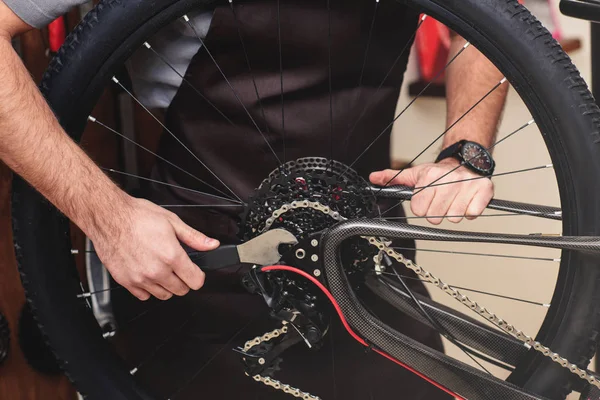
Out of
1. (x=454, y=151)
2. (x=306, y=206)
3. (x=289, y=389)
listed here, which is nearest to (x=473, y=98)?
(x=454, y=151)

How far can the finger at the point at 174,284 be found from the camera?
67 centimetres

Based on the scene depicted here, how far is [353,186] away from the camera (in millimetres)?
697

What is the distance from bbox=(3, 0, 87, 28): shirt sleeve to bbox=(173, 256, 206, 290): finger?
0.25 meters

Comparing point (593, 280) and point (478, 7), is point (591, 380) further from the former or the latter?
point (478, 7)

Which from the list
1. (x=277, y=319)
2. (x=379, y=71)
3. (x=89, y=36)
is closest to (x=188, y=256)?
(x=277, y=319)

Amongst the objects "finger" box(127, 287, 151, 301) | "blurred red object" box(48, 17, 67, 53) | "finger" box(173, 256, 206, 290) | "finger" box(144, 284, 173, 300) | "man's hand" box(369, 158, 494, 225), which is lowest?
"finger" box(127, 287, 151, 301)

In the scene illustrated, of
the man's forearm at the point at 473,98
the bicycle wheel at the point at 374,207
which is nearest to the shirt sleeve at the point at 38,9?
the bicycle wheel at the point at 374,207

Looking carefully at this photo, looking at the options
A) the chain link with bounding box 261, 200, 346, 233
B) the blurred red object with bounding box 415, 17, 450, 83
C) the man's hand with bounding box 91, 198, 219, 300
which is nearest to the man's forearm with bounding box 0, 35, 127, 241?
the man's hand with bounding box 91, 198, 219, 300

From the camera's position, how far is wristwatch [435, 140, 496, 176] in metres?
0.73

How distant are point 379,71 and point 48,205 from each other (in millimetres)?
406

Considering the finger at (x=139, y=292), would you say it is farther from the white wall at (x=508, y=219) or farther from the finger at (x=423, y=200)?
the white wall at (x=508, y=219)

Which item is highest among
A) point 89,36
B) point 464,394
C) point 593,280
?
point 89,36

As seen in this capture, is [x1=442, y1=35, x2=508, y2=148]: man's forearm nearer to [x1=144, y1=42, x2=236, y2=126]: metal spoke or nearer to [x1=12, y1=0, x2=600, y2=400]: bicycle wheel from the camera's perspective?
[x1=12, y1=0, x2=600, y2=400]: bicycle wheel

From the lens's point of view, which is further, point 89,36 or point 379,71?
point 379,71
